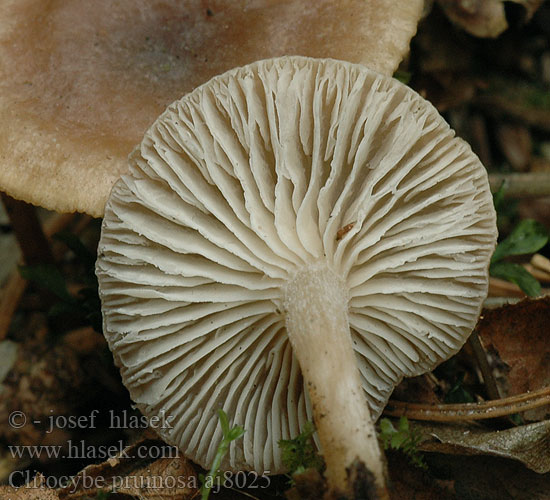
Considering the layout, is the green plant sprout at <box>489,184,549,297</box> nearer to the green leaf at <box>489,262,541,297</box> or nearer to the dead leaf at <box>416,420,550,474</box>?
the green leaf at <box>489,262,541,297</box>

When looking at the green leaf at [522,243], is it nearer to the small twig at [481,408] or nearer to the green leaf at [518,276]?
the green leaf at [518,276]

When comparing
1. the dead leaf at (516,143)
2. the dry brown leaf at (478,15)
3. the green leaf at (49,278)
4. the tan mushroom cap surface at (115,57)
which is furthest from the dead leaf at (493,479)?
the dry brown leaf at (478,15)

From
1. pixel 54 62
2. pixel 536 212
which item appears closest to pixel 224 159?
pixel 54 62

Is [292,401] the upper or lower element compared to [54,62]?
lower

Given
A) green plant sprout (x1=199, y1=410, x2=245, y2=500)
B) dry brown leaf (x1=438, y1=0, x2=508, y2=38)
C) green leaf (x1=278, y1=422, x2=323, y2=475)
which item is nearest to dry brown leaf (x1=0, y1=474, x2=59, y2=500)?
green plant sprout (x1=199, y1=410, x2=245, y2=500)

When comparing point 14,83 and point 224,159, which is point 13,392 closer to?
point 14,83
